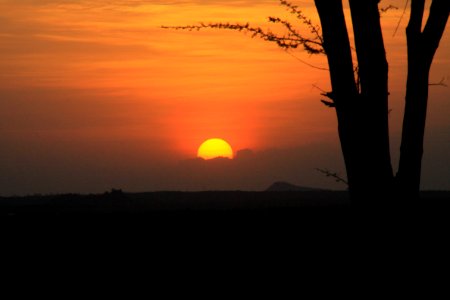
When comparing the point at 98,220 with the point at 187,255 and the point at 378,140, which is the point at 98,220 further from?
the point at 378,140

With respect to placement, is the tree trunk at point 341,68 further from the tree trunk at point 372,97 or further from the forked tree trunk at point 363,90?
the tree trunk at point 372,97

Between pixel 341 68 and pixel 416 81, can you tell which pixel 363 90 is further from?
pixel 416 81

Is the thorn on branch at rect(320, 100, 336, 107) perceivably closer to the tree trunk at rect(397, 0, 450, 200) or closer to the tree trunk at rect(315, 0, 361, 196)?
the tree trunk at rect(315, 0, 361, 196)

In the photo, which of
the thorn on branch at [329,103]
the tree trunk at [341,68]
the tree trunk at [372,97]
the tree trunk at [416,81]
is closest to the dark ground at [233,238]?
the tree trunk at [372,97]

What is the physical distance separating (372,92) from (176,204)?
118ft

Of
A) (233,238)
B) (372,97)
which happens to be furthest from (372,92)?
(233,238)

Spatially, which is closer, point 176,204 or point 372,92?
point 372,92

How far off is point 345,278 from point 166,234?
11.0 ft

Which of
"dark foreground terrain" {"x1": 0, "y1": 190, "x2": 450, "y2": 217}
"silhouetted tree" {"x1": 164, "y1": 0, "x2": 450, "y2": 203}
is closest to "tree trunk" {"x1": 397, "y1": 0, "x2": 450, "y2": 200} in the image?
"silhouetted tree" {"x1": 164, "y1": 0, "x2": 450, "y2": 203}

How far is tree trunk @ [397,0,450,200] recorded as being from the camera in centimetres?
1167

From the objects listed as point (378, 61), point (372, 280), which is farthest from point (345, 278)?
point (378, 61)

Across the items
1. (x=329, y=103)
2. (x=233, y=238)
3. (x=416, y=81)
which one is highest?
(x=416, y=81)

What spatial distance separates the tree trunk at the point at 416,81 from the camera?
11672 millimetres

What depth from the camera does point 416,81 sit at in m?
11.7
